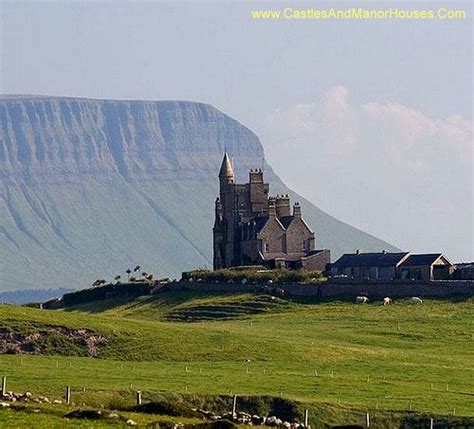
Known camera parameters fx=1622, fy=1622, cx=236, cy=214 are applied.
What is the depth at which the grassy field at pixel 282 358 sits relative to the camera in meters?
64.2

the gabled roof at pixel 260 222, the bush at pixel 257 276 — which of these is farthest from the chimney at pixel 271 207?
the bush at pixel 257 276

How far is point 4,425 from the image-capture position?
47.3 m

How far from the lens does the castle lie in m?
142

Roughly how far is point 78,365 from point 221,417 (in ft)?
74.3

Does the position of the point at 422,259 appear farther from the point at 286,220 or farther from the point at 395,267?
the point at 286,220

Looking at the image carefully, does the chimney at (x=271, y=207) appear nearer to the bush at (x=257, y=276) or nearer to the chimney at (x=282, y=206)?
the chimney at (x=282, y=206)

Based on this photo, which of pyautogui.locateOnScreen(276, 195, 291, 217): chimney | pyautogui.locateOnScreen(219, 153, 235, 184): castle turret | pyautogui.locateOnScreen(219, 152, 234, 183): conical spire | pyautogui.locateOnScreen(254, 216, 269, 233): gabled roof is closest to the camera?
pyautogui.locateOnScreen(254, 216, 269, 233): gabled roof

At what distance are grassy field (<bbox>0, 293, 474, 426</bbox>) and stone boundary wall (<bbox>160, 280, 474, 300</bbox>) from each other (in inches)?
113

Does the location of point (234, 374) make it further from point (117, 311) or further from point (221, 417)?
point (117, 311)

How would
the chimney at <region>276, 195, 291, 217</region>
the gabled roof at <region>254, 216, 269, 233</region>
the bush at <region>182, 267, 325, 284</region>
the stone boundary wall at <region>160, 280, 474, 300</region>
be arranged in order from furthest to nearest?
the chimney at <region>276, 195, 291, 217</region> → the gabled roof at <region>254, 216, 269, 233</region> → the bush at <region>182, 267, 325, 284</region> → the stone boundary wall at <region>160, 280, 474, 300</region>

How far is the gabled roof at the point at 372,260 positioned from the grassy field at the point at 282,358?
1631cm

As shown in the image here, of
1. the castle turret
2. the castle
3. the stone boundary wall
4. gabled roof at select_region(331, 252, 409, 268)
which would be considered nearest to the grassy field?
the stone boundary wall

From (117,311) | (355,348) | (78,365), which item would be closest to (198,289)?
(117,311)

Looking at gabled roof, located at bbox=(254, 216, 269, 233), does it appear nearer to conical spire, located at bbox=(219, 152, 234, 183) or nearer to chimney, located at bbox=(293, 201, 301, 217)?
chimney, located at bbox=(293, 201, 301, 217)
